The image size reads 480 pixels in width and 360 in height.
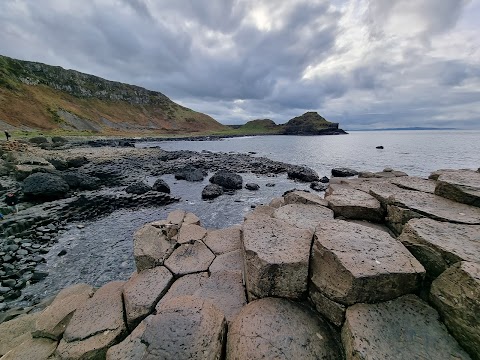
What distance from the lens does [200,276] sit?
18.5 feet

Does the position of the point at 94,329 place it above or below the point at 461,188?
below

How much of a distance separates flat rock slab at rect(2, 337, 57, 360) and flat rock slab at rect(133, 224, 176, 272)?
6.76ft

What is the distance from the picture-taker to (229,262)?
6109 mm

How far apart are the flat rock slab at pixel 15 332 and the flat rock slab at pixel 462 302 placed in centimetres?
740

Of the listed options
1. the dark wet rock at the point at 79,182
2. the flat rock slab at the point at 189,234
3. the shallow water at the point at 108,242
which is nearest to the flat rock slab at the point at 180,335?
the flat rock slab at the point at 189,234

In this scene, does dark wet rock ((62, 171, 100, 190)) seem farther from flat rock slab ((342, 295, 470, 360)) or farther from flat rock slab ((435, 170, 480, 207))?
flat rock slab ((435, 170, 480, 207))

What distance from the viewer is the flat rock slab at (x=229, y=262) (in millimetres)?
5808

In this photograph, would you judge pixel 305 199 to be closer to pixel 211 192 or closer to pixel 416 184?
pixel 416 184

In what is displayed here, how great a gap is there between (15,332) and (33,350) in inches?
60.2

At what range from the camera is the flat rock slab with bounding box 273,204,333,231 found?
19.3 ft

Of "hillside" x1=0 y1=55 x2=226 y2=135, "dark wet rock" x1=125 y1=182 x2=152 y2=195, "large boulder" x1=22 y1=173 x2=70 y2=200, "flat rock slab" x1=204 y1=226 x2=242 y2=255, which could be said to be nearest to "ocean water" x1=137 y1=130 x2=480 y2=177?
"dark wet rock" x1=125 y1=182 x2=152 y2=195

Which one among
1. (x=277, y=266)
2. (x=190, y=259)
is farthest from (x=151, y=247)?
(x=277, y=266)

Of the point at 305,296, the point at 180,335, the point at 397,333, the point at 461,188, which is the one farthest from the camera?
the point at 461,188

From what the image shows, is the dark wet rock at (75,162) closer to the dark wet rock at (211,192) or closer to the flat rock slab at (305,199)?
the dark wet rock at (211,192)
